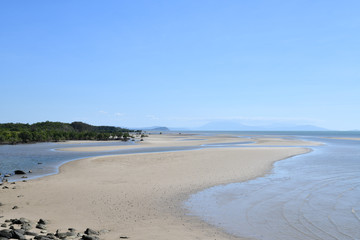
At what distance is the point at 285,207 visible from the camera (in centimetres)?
1298

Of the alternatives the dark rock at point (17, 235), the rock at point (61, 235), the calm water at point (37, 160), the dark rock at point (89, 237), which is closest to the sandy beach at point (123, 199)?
the dark rock at point (89, 237)

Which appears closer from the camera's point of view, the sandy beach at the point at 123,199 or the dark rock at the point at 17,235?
the dark rock at the point at 17,235

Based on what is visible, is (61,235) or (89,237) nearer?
(89,237)

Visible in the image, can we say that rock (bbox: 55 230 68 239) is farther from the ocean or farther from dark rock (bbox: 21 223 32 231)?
the ocean

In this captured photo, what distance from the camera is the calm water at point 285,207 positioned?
10.1 metres

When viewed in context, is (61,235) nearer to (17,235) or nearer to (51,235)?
(51,235)

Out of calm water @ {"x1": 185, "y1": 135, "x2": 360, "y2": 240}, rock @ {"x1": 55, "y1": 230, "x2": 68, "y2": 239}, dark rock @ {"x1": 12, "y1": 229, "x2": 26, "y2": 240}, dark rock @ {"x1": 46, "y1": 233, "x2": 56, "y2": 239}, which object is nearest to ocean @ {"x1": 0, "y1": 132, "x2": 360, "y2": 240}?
calm water @ {"x1": 185, "y1": 135, "x2": 360, "y2": 240}

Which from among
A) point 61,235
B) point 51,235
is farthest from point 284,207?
point 51,235

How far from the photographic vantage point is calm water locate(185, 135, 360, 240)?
33.1 feet

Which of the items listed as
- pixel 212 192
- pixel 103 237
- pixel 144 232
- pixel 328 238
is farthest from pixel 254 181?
pixel 103 237

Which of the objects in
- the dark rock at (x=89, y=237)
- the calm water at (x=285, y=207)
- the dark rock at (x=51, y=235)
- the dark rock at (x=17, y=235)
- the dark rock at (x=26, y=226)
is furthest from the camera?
the calm water at (x=285, y=207)

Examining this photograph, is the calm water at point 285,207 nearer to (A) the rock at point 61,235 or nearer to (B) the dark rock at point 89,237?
(B) the dark rock at point 89,237

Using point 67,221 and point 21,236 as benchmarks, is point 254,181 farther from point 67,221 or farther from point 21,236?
point 21,236

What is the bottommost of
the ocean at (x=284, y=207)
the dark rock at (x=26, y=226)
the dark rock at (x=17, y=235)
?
the ocean at (x=284, y=207)
